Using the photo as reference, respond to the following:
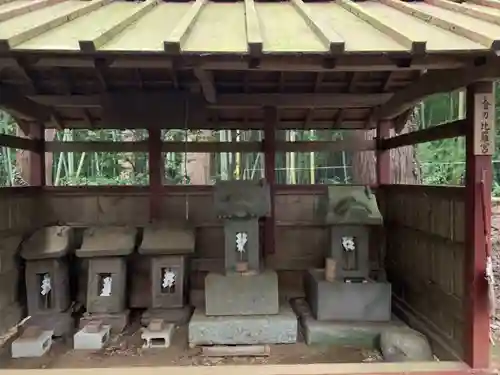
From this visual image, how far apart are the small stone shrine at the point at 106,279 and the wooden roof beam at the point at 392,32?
2.90 metres

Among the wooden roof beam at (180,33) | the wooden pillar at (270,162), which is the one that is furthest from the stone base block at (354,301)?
the wooden roof beam at (180,33)

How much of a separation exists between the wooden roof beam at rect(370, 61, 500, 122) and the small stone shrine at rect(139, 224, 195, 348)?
230 cm

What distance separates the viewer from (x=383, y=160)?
568 centimetres

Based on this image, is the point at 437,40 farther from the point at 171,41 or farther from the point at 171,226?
the point at 171,226

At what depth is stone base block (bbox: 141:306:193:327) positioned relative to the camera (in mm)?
4918

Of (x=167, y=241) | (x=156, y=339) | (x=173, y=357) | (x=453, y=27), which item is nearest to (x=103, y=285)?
(x=167, y=241)

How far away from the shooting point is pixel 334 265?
15.5 ft

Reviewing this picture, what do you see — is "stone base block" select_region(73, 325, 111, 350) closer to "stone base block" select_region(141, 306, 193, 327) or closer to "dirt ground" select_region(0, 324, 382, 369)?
"dirt ground" select_region(0, 324, 382, 369)

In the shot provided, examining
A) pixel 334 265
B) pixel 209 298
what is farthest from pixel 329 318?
pixel 209 298

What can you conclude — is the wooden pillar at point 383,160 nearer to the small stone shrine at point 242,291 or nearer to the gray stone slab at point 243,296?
the small stone shrine at point 242,291

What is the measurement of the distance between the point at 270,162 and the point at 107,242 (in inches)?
72.3

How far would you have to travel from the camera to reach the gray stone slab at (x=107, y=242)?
4.85 metres

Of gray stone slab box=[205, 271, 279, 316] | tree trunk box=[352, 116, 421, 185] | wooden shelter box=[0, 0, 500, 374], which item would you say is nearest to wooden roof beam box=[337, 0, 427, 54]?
wooden shelter box=[0, 0, 500, 374]

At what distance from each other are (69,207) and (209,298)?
202 cm
